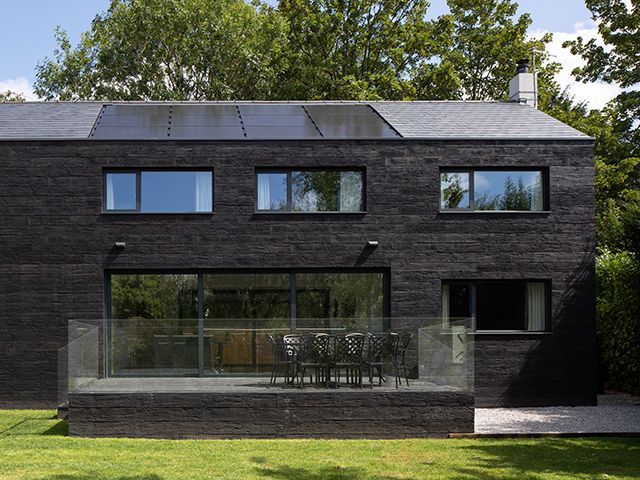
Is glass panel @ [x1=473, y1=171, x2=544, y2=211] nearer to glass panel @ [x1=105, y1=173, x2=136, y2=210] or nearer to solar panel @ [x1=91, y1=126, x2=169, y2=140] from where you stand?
solar panel @ [x1=91, y1=126, x2=169, y2=140]

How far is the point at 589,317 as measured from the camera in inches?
663

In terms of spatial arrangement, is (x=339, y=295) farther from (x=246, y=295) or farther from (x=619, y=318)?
(x=619, y=318)

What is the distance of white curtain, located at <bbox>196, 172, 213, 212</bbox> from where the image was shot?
1667cm

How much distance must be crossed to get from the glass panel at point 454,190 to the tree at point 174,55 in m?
14.2

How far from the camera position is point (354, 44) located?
30.7 meters

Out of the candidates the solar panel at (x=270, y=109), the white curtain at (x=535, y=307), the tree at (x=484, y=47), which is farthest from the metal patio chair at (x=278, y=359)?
the tree at (x=484, y=47)

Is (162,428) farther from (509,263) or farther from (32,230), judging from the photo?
(509,263)

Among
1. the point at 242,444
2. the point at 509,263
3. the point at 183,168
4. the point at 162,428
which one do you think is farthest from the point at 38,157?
the point at 509,263

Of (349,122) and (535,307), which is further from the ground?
(349,122)

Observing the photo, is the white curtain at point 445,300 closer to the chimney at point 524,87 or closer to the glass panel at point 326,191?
the glass panel at point 326,191

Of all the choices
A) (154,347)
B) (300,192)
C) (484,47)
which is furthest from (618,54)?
(154,347)

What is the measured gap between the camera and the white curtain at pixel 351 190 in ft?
55.4

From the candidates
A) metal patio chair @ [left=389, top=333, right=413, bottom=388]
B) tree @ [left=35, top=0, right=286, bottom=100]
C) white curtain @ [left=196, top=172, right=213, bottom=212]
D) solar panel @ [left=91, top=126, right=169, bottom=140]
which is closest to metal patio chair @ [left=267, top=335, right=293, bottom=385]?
metal patio chair @ [left=389, top=333, right=413, bottom=388]

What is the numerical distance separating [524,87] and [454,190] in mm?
5177
